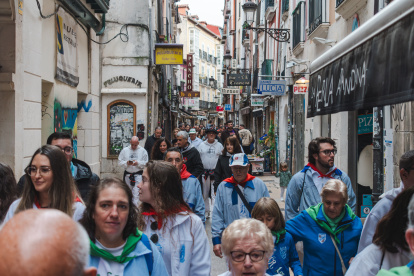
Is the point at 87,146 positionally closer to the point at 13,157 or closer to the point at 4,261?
the point at 13,157

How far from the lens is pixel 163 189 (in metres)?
3.64

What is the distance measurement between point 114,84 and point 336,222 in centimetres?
1316

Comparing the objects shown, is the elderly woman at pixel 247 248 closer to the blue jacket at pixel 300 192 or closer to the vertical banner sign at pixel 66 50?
the blue jacket at pixel 300 192

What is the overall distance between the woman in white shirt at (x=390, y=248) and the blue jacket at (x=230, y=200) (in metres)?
2.84

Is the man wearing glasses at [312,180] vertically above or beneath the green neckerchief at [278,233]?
above

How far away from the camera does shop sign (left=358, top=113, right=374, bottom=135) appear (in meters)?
9.56

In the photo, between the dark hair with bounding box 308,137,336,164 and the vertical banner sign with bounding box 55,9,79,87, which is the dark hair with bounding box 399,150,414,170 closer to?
the dark hair with bounding box 308,137,336,164

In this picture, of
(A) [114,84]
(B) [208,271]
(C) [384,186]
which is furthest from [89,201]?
(A) [114,84]

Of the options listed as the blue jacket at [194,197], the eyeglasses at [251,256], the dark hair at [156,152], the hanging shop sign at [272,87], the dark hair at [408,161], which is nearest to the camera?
the eyeglasses at [251,256]

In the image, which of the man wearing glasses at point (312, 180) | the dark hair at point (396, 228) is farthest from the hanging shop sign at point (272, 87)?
the dark hair at point (396, 228)

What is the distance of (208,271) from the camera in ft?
11.8

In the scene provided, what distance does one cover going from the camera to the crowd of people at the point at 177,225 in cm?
130

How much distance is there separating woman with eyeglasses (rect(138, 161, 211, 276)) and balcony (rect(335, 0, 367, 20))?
7.04 metres

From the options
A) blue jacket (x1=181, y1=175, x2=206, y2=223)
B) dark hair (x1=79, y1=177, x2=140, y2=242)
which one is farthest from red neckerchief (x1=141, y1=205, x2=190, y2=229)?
blue jacket (x1=181, y1=175, x2=206, y2=223)
